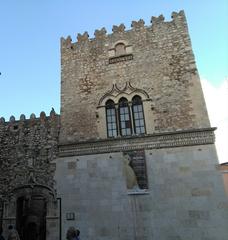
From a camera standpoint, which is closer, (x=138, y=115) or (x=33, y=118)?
(x=138, y=115)

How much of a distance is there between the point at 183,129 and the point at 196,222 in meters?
3.24

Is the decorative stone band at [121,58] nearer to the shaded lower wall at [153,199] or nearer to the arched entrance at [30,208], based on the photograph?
the shaded lower wall at [153,199]

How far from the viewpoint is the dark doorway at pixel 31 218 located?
10.7m

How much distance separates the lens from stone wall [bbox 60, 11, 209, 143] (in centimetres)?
1015

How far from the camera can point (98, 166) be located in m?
10.0

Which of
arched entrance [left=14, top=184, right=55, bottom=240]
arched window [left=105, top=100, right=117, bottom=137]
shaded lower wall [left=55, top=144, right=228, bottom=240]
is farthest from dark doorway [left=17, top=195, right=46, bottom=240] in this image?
arched window [left=105, top=100, right=117, bottom=137]

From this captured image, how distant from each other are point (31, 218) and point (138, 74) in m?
8.87

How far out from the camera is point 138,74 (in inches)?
437

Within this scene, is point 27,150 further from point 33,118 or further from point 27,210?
point 27,210

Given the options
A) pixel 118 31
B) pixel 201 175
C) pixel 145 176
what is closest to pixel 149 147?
pixel 145 176

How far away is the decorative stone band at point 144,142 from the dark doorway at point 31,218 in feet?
8.04

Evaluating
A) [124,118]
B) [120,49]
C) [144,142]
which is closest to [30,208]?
[124,118]

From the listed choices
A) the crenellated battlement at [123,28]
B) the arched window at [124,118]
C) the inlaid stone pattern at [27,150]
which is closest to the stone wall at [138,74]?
the crenellated battlement at [123,28]

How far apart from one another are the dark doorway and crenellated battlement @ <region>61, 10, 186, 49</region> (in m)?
7.38
